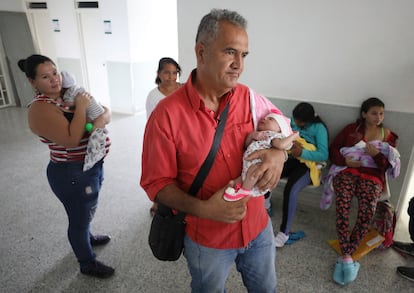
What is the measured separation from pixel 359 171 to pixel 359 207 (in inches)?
11.8

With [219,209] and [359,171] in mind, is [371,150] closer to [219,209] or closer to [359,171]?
[359,171]

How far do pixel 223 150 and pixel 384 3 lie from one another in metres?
2.14

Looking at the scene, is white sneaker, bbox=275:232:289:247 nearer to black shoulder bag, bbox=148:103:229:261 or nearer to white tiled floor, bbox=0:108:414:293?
white tiled floor, bbox=0:108:414:293

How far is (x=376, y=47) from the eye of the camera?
7.77ft

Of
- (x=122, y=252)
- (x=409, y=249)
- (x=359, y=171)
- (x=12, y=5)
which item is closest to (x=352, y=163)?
(x=359, y=171)

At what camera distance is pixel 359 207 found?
2.16 m

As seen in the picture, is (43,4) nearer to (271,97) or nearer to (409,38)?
(271,97)

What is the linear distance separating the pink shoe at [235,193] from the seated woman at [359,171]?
142 centimetres

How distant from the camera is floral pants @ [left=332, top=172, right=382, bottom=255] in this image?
210 cm

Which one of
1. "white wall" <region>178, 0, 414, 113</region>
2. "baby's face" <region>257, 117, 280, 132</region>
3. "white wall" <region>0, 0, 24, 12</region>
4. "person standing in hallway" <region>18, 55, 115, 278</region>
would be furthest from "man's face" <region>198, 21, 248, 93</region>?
"white wall" <region>0, 0, 24, 12</region>

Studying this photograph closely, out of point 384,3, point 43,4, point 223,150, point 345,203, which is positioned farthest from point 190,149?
point 43,4

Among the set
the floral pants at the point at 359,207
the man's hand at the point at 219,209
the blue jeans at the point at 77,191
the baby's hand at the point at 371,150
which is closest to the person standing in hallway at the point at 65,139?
the blue jeans at the point at 77,191

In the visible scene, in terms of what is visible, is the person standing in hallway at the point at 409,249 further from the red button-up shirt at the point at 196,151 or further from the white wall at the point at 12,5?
the white wall at the point at 12,5

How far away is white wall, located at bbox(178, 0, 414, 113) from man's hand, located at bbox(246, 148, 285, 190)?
6.01ft
